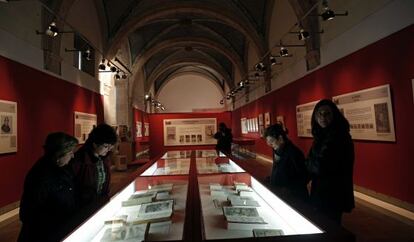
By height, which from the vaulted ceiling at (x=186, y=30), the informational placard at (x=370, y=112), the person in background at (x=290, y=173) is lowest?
the person in background at (x=290, y=173)

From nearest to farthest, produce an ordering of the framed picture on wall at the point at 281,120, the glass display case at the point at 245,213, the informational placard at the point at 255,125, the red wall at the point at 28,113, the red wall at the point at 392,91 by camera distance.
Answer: the glass display case at the point at 245,213 → the red wall at the point at 392,91 → the red wall at the point at 28,113 → the framed picture on wall at the point at 281,120 → the informational placard at the point at 255,125

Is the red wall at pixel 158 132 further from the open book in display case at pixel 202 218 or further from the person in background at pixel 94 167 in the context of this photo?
the person in background at pixel 94 167

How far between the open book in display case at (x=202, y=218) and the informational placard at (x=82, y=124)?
6.55 meters

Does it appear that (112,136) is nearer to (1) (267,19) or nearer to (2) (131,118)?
(1) (267,19)

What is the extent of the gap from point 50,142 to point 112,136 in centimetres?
60

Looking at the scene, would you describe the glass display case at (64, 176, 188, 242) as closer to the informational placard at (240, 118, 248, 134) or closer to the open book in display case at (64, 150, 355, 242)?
the open book in display case at (64, 150, 355, 242)

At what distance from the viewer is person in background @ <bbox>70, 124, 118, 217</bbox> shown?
2.30m

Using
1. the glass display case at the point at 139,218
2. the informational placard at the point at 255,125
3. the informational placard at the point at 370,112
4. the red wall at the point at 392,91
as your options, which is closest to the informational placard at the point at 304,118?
the red wall at the point at 392,91

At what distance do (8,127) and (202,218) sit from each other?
5.26 metres

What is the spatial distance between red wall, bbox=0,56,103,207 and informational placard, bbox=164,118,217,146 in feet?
24.2

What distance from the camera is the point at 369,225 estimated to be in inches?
158

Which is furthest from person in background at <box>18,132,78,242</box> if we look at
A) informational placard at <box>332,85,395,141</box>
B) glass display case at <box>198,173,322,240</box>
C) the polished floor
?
informational placard at <box>332,85,395,141</box>

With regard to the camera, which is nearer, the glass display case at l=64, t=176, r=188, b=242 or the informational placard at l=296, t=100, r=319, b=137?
the glass display case at l=64, t=176, r=188, b=242

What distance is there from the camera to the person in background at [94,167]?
2297mm
